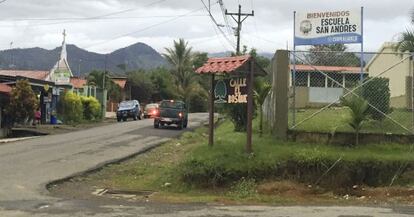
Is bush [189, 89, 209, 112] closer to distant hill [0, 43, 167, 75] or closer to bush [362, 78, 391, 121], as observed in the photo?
distant hill [0, 43, 167, 75]

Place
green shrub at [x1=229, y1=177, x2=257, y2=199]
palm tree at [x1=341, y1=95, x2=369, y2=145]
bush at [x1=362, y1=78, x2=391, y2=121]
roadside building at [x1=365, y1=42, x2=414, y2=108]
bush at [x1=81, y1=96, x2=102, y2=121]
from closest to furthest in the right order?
green shrub at [x1=229, y1=177, x2=257, y2=199]
palm tree at [x1=341, y1=95, x2=369, y2=145]
bush at [x1=362, y1=78, x2=391, y2=121]
roadside building at [x1=365, y1=42, x2=414, y2=108]
bush at [x1=81, y1=96, x2=102, y2=121]

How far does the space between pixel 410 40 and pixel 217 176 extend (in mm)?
9599

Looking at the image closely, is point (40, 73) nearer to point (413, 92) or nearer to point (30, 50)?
point (413, 92)

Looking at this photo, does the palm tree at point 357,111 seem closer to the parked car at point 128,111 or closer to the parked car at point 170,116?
the parked car at point 170,116

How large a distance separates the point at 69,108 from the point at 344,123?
101 feet

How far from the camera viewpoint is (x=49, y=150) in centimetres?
2228

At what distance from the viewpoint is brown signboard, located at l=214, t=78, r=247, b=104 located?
15688 mm

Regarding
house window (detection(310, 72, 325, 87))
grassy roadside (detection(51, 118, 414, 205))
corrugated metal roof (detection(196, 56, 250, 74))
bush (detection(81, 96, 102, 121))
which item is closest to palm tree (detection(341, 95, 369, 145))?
grassy roadside (detection(51, 118, 414, 205))

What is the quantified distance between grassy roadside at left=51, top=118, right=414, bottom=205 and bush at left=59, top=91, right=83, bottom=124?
28.0 meters

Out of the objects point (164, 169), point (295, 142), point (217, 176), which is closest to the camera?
point (217, 176)

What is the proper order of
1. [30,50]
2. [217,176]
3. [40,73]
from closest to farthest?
[217,176], [40,73], [30,50]

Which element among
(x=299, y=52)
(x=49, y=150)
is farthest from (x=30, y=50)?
(x=299, y=52)

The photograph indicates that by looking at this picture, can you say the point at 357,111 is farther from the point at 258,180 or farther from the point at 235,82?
the point at 258,180

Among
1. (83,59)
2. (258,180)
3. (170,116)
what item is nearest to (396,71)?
(170,116)
